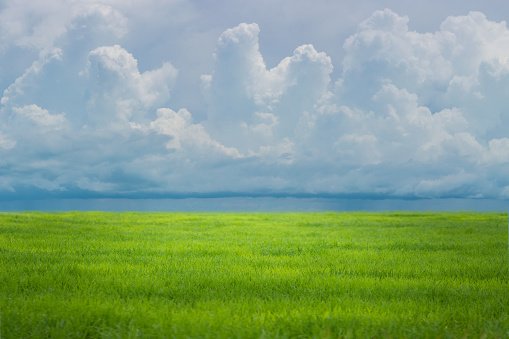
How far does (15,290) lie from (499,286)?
37.3 ft

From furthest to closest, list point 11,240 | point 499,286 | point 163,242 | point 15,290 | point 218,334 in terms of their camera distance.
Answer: point 163,242
point 11,240
point 499,286
point 15,290
point 218,334

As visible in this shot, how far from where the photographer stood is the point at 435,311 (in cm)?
809

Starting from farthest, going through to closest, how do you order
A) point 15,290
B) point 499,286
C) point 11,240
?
1. point 11,240
2. point 499,286
3. point 15,290

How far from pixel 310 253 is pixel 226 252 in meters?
3.19

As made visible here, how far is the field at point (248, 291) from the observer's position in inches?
266

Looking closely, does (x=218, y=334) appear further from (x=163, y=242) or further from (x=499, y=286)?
(x=163, y=242)

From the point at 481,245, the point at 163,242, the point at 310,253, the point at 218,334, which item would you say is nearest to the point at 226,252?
the point at 310,253

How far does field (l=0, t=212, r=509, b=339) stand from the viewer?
6.76 m

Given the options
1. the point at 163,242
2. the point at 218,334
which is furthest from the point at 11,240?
the point at 218,334

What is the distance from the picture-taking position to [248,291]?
9.73 m

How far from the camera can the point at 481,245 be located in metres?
19.0

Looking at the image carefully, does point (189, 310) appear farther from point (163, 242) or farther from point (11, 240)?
point (11, 240)

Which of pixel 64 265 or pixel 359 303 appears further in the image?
pixel 64 265

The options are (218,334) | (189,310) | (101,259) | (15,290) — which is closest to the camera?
(218,334)
